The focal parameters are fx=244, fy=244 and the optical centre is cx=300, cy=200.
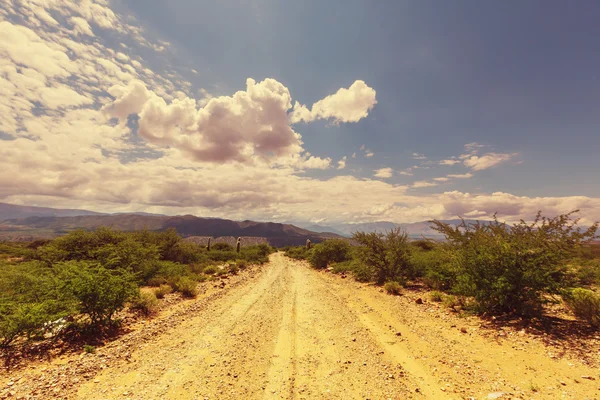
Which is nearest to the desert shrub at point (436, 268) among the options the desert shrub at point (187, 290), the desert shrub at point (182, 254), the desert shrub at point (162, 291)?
the desert shrub at point (187, 290)

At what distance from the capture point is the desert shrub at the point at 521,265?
898cm

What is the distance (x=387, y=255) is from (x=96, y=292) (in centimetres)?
1637

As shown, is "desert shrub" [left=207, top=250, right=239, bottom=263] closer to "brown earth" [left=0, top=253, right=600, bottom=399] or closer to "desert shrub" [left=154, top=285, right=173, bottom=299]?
"desert shrub" [left=154, top=285, right=173, bottom=299]

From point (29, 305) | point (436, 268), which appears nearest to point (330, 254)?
point (436, 268)

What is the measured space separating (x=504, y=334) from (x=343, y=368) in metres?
5.89

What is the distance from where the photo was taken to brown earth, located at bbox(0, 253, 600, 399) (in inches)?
218

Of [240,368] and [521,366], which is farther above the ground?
[521,366]

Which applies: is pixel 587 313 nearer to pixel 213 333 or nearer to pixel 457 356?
pixel 457 356

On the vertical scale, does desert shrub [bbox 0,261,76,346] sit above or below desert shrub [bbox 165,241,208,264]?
above

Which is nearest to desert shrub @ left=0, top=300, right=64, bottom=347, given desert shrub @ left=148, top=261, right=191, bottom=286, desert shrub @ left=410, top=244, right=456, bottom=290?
desert shrub @ left=148, top=261, right=191, bottom=286

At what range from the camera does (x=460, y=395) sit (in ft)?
17.7

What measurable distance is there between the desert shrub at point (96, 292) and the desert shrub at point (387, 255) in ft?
Result: 49.6

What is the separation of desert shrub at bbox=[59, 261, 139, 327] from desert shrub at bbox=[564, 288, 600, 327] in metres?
16.3

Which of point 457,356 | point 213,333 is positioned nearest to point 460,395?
point 457,356
